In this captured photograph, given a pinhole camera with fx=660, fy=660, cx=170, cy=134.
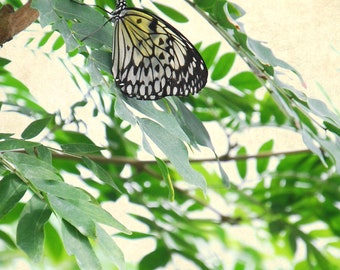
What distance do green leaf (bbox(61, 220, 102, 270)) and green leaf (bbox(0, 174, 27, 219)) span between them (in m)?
0.06

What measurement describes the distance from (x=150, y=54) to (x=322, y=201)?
20.2 inches

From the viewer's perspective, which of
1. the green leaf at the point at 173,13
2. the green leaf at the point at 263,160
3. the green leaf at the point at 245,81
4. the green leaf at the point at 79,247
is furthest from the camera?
the green leaf at the point at 263,160

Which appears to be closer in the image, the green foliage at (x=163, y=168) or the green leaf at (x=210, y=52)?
the green foliage at (x=163, y=168)

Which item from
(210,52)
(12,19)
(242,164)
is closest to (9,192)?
(12,19)

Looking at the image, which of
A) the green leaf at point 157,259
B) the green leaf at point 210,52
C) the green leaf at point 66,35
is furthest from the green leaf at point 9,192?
the green leaf at point 210,52

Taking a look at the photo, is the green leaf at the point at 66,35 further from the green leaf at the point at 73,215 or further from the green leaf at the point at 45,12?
the green leaf at the point at 73,215

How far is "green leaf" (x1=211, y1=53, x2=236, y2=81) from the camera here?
0.90 m

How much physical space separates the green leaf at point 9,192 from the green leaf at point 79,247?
0.06m

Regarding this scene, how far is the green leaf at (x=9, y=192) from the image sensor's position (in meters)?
0.46

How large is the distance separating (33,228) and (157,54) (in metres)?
0.24

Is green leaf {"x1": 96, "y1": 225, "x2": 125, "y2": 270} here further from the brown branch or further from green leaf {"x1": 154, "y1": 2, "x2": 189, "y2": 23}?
green leaf {"x1": 154, "y1": 2, "x2": 189, "y2": 23}

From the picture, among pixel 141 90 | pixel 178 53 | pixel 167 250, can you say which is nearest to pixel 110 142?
pixel 167 250

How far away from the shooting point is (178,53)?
0.63 meters

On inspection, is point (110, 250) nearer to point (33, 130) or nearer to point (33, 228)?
point (33, 228)
